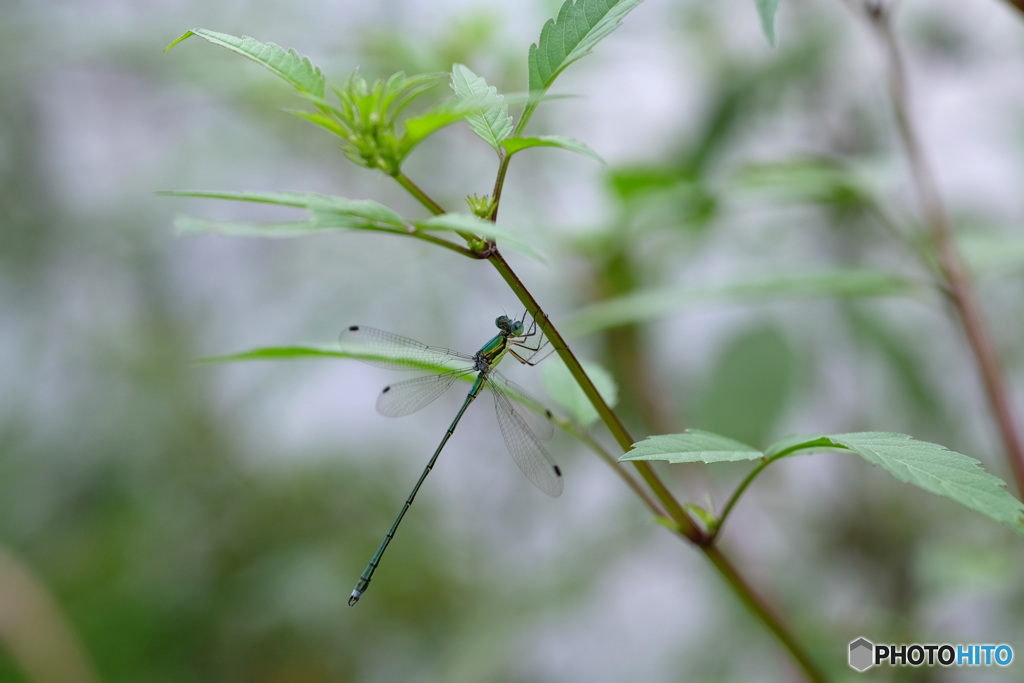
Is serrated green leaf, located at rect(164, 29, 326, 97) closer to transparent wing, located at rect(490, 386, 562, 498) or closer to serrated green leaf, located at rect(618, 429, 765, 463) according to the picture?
serrated green leaf, located at rect(618, 429, 765, 463)

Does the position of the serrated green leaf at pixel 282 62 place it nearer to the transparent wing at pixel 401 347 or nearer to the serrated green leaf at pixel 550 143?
the serrated green leaf at pixel 550 143

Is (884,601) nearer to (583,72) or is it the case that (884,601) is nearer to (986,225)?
(986,225)

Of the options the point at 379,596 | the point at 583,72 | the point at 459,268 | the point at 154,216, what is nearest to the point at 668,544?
the point at 379,596

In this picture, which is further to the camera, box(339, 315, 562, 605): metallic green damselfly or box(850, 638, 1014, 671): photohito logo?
box(339, 315, 562, 605): metallic green damselfly

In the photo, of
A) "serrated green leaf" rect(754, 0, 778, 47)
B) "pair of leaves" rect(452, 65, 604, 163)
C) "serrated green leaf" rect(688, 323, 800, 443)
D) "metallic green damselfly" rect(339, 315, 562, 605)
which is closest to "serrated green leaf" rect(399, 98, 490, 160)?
"pair of leaves" rect(452, 65, 604, 163)

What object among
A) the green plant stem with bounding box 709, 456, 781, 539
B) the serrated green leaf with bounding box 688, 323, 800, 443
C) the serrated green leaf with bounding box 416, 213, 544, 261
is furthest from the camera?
the serrated green leaf with bounding box 688, 323, 800, 443

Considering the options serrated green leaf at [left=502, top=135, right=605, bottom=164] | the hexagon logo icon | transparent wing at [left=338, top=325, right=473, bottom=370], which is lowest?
the hexagon logo icon

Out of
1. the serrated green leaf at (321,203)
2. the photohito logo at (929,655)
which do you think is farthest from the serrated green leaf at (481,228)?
the photohito logo at (929,655)
